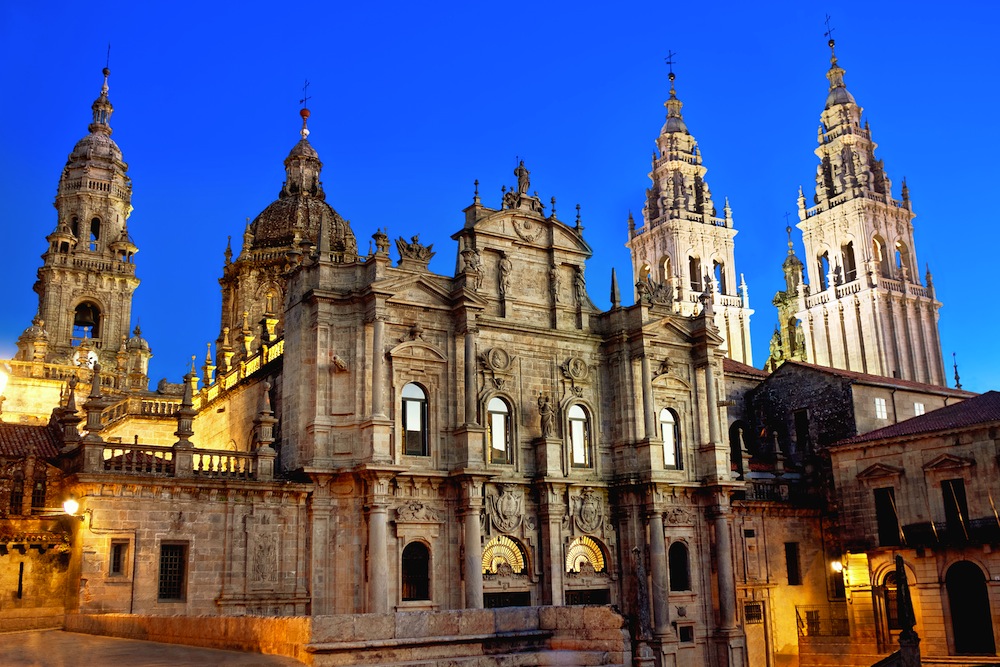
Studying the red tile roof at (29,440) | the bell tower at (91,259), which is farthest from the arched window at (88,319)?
the red tile roof at (29,440)

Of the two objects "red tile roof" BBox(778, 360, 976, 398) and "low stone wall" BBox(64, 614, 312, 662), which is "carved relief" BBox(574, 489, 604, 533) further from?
"low stone wall" BBox(64, 614, 312, 662)

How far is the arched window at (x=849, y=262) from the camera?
7106 cm

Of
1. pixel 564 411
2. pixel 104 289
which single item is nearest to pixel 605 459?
pixel 564 411

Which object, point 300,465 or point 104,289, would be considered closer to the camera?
point 300,465

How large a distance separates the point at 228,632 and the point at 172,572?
1116 centimetres

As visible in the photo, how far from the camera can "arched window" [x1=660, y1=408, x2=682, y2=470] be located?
1348 inches

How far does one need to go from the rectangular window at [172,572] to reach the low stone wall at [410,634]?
5.93 m

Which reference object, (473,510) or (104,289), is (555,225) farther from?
(104,289)

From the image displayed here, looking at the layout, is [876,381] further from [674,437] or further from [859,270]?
[859,270]

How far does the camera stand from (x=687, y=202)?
7525 centimetres

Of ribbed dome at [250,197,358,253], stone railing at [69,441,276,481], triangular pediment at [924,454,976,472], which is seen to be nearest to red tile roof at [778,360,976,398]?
triangular pediment at [924,454,976,472]

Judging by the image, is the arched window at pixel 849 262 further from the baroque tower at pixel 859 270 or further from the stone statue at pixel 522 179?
the stone statue at pixel 522 179

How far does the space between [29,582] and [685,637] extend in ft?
66.4

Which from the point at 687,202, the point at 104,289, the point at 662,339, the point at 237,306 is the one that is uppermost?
the point at 687,202
